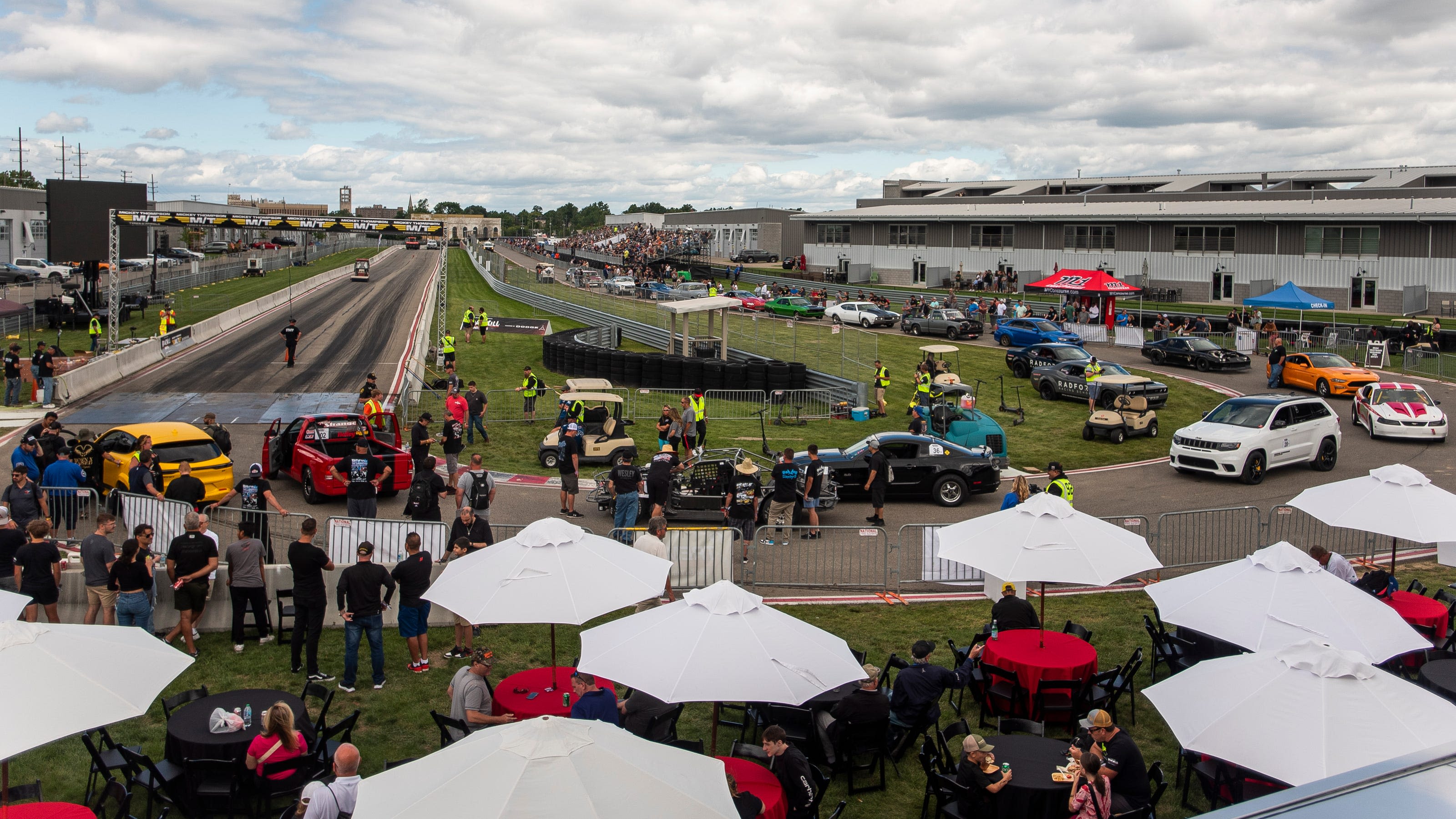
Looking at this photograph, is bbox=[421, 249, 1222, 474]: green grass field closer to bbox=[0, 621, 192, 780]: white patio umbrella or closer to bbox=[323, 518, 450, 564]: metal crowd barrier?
bbox=[323, 518, 450, 564]: metal crowd barrier

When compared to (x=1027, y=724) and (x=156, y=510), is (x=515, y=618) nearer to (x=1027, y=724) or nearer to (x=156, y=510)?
(x=1027, y=724)

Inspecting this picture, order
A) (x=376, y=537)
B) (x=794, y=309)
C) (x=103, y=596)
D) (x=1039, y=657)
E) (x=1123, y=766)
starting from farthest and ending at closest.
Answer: (x=794, y=309), (x=376, y=537), (x=103, y=596), (x=1039, y=657), (x=1123, y=766)

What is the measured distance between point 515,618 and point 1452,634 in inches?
404

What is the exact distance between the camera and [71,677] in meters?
7.27

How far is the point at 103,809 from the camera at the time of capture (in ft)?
26.7

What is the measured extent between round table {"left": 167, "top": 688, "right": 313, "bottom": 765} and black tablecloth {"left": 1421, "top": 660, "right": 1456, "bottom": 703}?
1031 centimetres

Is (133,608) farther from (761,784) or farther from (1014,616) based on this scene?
(1014,616)

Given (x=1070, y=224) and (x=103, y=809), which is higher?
(x=1070, y=224)

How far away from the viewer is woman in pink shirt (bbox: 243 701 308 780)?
8039 mm

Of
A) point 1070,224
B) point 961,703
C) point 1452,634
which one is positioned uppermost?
point 1070,224

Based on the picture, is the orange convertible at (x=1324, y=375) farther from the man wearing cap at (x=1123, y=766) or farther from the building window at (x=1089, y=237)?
the building window at (x=1089, y=237)

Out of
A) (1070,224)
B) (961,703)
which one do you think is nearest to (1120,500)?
(961,703)

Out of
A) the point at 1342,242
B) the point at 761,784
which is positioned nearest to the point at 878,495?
the point at 761,784

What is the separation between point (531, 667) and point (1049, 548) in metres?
5.92
